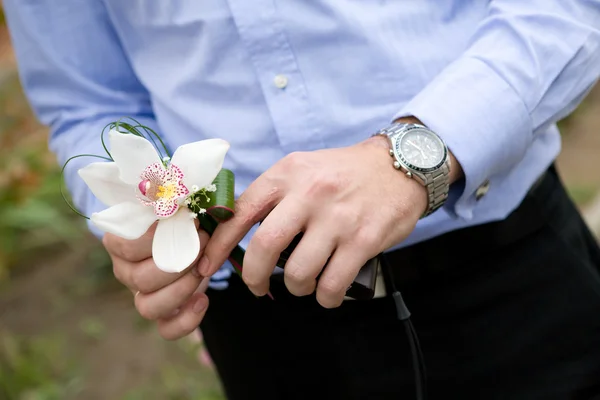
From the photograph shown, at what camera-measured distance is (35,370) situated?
94.5 inches

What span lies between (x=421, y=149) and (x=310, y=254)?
0.20 metres

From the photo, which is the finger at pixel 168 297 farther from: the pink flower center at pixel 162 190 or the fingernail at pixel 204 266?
the pink flower center at pixel 162 190

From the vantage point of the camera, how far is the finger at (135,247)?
909mm

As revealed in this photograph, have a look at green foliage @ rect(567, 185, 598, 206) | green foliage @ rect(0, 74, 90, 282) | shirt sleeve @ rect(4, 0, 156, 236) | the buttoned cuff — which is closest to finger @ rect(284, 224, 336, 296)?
the buttoned cuff

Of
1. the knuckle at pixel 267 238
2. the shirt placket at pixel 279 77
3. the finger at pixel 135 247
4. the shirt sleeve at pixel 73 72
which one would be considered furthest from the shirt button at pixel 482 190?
the shirt sleeve at pixel 73 72

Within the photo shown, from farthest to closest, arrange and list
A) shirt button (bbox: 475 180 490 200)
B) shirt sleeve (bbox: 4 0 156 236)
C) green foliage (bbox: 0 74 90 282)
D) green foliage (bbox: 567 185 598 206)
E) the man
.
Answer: green foliage (bbox: 567 185 598 206) < green foliage (bbox: 0 74 90 282) < shirt sleeve (bbox: 4 0 156 236) < shirt button (bbox: 475 180 490 200) < the man

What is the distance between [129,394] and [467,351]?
1.59 metres

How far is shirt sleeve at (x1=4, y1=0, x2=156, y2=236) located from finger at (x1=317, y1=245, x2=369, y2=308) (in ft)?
1.64

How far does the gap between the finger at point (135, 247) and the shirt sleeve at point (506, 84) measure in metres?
0.38

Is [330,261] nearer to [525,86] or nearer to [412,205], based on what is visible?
[412,205]

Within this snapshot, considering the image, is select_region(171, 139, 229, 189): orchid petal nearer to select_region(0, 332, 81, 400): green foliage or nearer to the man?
the man

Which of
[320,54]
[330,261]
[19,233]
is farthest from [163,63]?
[19,233]

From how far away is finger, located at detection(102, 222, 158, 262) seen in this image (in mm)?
909

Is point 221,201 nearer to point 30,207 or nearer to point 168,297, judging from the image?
point 168,297
